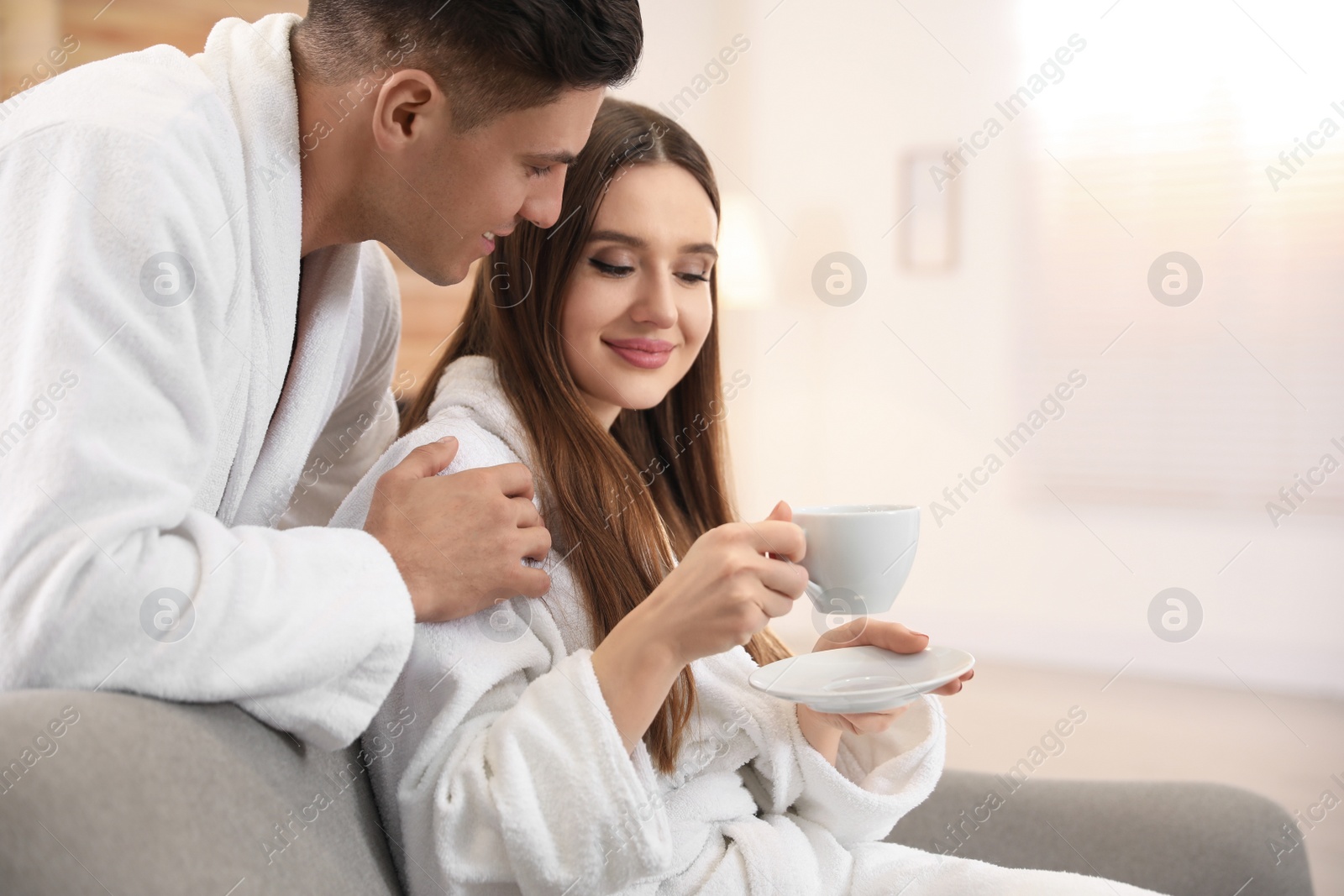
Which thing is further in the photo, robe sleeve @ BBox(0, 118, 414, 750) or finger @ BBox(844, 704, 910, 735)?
finger @ BBox(844, 704, 910, 735)

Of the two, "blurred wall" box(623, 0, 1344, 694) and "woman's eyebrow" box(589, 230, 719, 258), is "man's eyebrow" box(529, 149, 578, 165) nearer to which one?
"woman's eyebrow" box(589, 230, 719, 258)

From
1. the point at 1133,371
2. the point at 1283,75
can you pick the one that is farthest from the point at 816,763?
the point at 1283,75

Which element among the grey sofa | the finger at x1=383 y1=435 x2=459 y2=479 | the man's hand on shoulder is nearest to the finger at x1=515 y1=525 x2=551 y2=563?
the man's hand on shoulder

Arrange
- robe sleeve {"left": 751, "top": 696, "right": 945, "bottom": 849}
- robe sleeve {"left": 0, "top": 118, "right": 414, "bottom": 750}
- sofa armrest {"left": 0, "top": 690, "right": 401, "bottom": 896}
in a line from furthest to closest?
1. robe sleeve {"left": 751, "top": 696, "right": 945, "bottom": 849}
2. robe sleeve {"left": 0, "top": 118, "right": 414, "bottom": 750}
3. sofa armrest {"left": 0, "top": 690, "right": 401, "bottom": 896}

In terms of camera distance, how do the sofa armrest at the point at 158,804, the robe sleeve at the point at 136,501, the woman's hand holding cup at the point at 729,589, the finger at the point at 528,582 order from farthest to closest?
the finger at the point at 528,582 → the woman's hand holding cup at the point at 729,589 → the robe sleeve at the point at 136,501 → the sofa armrest at the point at 158,804

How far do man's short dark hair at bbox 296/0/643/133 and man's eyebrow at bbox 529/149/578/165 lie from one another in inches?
2.1

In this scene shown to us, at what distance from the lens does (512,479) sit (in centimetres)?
110

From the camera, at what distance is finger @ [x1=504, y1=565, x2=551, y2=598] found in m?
1.02

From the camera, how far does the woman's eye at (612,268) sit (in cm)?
131

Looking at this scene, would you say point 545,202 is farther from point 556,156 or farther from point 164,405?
point 164,405

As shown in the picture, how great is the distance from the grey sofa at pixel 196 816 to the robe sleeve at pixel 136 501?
0.04m

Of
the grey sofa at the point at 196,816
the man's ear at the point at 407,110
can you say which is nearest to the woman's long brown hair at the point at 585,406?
the man's ear at the point at 407,110

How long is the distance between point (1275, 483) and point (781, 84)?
2.57 meters

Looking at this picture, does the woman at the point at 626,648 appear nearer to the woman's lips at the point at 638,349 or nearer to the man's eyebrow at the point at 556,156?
the woman's lips at the point at 638,349
